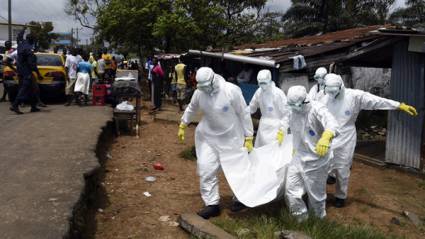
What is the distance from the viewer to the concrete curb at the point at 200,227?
449 centimetres

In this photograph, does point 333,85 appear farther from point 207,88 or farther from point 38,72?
point 38,72

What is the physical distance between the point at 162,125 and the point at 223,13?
377 inches

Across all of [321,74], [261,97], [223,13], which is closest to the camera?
[261,97]

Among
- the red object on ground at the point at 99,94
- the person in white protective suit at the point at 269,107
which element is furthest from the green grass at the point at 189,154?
the red object on ground at the point at 99,94

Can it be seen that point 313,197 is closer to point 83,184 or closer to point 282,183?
point 282,183

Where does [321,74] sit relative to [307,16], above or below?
below

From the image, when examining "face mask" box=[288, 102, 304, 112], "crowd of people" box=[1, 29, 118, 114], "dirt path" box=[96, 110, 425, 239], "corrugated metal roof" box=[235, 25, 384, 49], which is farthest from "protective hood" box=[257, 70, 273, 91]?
"crowd of people" box=[1, 29, 118, 114]

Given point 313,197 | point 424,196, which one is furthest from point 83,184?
point 424,196

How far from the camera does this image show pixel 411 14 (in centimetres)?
1841

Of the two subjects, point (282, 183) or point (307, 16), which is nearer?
point (282, 183)

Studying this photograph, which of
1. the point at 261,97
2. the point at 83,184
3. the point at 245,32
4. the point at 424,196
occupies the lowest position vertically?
the point at 424,196

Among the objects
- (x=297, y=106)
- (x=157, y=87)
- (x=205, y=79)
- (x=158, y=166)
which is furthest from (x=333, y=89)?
(x=157, y=87)

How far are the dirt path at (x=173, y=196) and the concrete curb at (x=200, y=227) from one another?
0.39 feet

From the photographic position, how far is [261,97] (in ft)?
22.2
